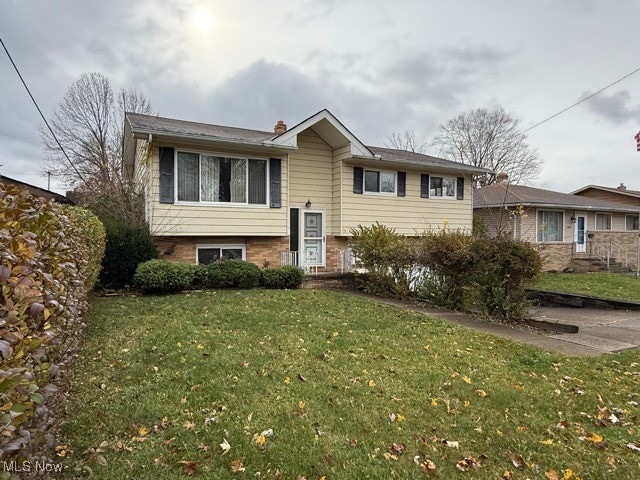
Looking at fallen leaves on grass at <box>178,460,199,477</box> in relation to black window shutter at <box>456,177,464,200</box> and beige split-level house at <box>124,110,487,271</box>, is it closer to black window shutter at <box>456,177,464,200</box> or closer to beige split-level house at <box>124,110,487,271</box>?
beige split-level house at <box>124,110,487,271</box>

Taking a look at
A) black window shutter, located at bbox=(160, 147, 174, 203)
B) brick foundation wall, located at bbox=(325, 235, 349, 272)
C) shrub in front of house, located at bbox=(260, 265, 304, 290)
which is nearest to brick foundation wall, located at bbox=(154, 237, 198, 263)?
black window shutter, located at bbox=(160, 147, 174, 203)

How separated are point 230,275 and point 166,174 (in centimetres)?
351

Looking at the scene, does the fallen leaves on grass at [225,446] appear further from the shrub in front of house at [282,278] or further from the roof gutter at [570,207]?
the roof gutter at [570,207]

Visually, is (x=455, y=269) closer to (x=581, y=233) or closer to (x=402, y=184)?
(x=402, y=184)

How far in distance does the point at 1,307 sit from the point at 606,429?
4456 mm

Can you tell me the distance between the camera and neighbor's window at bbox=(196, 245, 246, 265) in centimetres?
1227

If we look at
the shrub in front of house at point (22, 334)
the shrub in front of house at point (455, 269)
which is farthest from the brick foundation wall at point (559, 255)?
the shrub in front of house at point (22, 334)

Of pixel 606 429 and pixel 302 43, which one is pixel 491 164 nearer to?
pixel 302 43

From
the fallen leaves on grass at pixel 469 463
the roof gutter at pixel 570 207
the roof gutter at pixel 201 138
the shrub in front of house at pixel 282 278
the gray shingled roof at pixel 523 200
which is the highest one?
the roof gutter at pixel 201 138

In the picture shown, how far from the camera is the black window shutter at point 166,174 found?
36.4ft

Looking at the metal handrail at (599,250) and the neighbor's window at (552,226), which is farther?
the metal handrail at (599,250)

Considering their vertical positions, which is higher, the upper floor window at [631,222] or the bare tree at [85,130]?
the bare tree at [85,130]

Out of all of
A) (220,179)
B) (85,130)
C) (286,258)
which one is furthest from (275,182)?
(85,130)

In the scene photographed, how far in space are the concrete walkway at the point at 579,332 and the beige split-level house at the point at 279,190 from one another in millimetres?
3211
